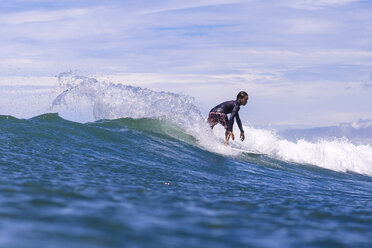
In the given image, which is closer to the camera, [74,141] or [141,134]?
[74,141]

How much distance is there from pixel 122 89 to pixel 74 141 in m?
6.62

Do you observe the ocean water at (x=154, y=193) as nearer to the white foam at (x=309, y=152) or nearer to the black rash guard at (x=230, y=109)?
the black rash guard at (x=230, y=109)

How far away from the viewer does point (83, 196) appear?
5.34 metres

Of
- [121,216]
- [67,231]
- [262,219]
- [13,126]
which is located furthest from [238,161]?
[67,231]

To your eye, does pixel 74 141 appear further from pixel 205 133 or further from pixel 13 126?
pixel 205 133

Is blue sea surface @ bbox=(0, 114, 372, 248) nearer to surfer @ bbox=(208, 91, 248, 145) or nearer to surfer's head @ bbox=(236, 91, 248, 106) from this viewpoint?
surfer @ bbox=(208, 91, 248, 145)

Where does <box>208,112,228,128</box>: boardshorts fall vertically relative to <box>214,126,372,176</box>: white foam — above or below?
above

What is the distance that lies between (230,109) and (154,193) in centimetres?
834

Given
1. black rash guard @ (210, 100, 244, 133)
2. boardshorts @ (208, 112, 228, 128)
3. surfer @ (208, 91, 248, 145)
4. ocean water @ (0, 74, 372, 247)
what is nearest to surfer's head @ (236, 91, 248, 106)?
surfer @ (208, 91, 248, 145)

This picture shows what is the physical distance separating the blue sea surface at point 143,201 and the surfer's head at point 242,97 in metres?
2.39

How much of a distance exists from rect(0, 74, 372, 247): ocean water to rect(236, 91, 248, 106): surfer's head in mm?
1656

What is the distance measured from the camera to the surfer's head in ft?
44.6

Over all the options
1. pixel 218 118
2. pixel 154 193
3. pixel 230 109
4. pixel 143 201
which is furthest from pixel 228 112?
pixel 143 201

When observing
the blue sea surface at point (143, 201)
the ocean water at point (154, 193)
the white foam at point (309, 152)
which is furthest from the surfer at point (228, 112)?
the white foam at point (309, 152)
